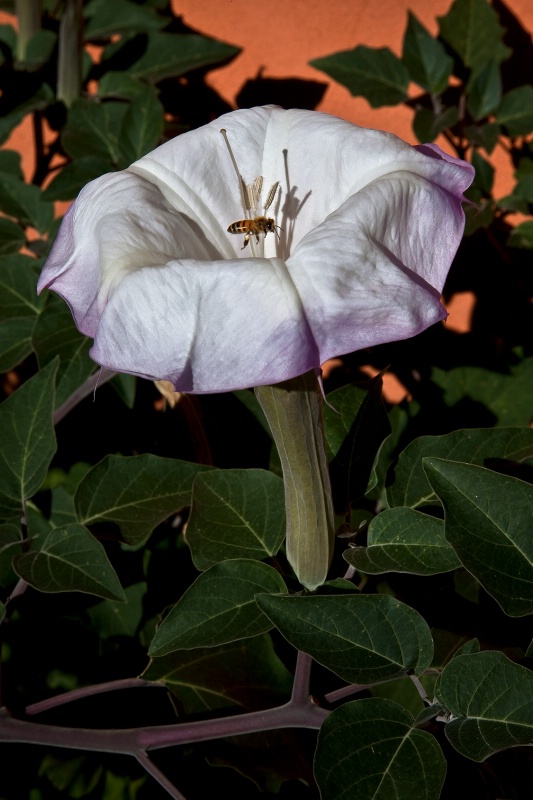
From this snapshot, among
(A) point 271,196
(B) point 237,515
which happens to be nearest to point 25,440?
(B) point 237,515

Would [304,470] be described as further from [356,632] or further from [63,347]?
[63,347]

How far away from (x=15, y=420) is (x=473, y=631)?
45 centimetres

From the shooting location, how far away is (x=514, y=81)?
4.10 feet

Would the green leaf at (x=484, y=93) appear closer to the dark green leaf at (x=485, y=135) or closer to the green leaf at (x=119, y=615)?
the dark green leaf at (x=485, y=135)

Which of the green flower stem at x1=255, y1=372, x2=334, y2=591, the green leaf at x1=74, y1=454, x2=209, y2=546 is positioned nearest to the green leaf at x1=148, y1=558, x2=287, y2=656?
the green flower stem at x1=255, y1=372, x2=334, y2=591

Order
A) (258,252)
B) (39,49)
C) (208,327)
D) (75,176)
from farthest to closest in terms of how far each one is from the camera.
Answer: (39,49) < (75,176) < (258,252) < (208,327)

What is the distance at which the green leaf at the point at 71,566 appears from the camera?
706mm

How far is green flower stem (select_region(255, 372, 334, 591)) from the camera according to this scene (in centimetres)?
59

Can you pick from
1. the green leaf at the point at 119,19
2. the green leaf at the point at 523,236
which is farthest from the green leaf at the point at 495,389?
the green leaf at the point at 119,19

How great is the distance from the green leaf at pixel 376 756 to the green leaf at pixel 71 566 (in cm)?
21

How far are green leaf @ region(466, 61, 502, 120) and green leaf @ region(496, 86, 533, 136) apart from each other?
0.6 inches

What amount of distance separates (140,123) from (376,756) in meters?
0.75

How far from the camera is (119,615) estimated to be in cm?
98

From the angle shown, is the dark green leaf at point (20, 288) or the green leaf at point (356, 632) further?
the dark green leaf at point (20, 288)
